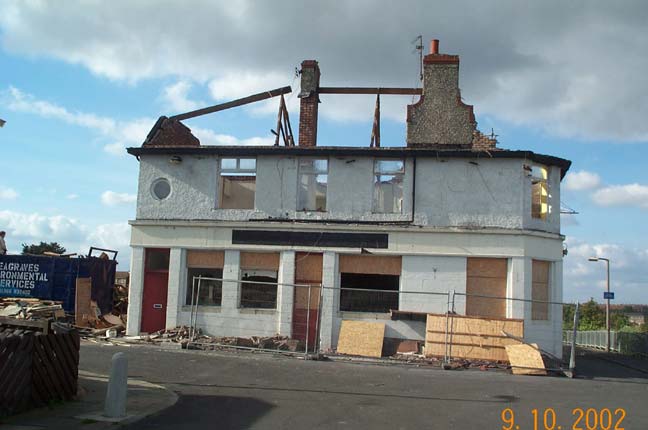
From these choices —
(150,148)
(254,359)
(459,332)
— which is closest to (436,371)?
(459,332)

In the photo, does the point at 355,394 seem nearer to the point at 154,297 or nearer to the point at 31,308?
the point at 154,297

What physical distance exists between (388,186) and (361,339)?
4970 mm

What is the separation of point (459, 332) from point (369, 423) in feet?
28.6

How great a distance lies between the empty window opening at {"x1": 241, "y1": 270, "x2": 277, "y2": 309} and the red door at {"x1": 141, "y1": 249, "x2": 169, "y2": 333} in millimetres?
2678

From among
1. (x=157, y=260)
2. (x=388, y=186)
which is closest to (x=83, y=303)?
(x=157, y=260)

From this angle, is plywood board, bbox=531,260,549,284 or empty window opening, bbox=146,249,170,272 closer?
plywood board, bbox=531,260,549,284

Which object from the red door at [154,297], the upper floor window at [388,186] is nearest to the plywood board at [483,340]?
the upper floor window at [388,186]

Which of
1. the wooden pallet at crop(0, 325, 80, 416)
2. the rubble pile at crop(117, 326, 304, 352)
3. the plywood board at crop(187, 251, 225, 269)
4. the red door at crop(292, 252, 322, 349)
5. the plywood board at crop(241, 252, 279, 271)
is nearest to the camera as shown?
the wooden pallet at crop(0, 325, 80, 416)

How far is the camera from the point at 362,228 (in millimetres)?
19875

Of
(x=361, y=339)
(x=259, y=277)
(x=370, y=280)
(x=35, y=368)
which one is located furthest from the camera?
(x=259, y=277)

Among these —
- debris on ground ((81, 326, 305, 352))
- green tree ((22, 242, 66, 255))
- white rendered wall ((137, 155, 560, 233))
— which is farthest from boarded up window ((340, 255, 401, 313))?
green tree ((22, 242, 66, 255))

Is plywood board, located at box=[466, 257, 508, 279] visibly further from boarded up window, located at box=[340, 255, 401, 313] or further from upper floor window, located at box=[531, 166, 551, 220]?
boarded up window, located at box=[340, 255, 401, 313]

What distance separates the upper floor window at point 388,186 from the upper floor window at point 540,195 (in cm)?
427

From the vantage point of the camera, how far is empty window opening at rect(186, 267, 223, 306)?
67.9 ft
